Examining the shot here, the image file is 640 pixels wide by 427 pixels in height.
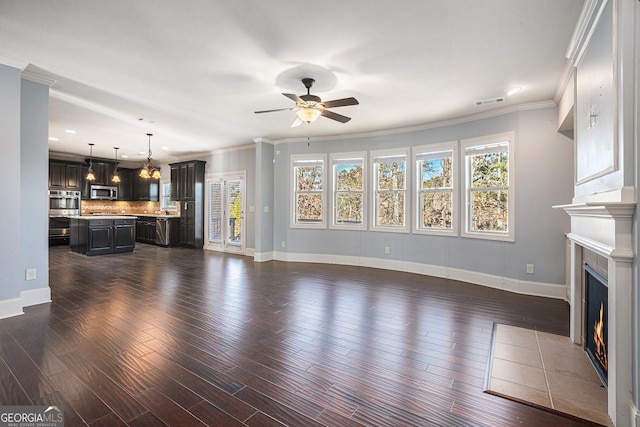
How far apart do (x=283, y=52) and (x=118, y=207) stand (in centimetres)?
1054

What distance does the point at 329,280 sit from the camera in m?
4.98

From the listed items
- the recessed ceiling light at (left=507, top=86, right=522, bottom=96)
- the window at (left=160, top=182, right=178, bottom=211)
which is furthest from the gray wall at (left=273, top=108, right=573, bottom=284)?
the window at (left=160, top=182, right=178, bottom=211)

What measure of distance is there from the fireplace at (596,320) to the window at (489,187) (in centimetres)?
201

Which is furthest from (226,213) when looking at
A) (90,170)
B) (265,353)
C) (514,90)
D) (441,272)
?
(514,90)

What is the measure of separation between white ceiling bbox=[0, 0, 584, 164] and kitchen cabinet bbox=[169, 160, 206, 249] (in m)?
3.69

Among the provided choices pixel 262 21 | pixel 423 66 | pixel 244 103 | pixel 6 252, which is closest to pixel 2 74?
pixel 6 252

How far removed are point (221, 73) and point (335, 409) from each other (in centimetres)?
350

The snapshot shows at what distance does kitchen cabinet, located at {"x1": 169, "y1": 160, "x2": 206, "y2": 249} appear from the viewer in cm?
858

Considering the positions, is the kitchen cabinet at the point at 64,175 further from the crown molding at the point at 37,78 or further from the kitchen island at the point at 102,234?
the crown molding at the point at 37,78

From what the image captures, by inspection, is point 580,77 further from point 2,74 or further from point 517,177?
point 2,74

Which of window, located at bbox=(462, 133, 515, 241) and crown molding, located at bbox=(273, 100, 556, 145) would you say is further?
window, located at bbox=(462, 133, 515, 241)

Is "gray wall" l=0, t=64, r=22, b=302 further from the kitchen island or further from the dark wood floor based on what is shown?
the kitchen island

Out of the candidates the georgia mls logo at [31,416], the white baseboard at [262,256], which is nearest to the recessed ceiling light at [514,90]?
the georgia mls logo at [31,416]

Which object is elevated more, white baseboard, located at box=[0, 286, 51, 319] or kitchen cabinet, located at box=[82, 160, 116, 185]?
kitchen cabinet, located at box=[82, 160, 116, 185]
